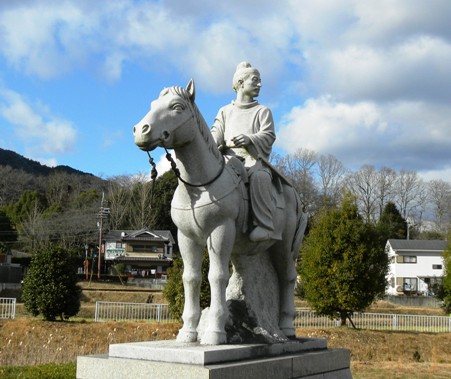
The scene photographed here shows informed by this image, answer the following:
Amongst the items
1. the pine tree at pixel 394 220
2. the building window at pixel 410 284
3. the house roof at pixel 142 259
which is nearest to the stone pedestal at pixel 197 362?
the building window at pixel 410 284

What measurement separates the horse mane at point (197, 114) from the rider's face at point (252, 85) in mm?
1106

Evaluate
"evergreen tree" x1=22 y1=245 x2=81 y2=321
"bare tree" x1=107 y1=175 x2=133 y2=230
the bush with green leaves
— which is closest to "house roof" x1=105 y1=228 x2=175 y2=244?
"bare tree" x1=107 y1=175 x2=133 y2=230

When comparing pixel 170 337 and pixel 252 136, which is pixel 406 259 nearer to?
pixel 170 337

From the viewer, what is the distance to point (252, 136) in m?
5.48

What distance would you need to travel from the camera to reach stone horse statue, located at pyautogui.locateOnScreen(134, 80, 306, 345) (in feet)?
14.7

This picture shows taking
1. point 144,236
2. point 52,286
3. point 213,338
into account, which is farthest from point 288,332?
point 144,236

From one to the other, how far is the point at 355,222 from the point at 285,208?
14.0 metres

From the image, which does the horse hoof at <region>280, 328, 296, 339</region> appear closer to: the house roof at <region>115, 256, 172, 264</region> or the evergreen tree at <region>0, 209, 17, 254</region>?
the house roof at <region>115, 256, 172, 264</region>

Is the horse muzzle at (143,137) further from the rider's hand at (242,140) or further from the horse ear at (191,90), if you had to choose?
the rider's hand at (242,140)

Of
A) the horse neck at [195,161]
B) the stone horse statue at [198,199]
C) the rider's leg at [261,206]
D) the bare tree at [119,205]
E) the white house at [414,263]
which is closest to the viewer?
the stone horse statue at [198,199]

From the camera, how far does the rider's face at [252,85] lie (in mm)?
5824

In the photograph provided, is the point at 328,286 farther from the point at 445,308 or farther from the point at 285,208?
the point at 285,208

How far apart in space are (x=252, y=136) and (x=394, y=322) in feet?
54.2

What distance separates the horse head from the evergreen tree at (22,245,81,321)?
1530cm
